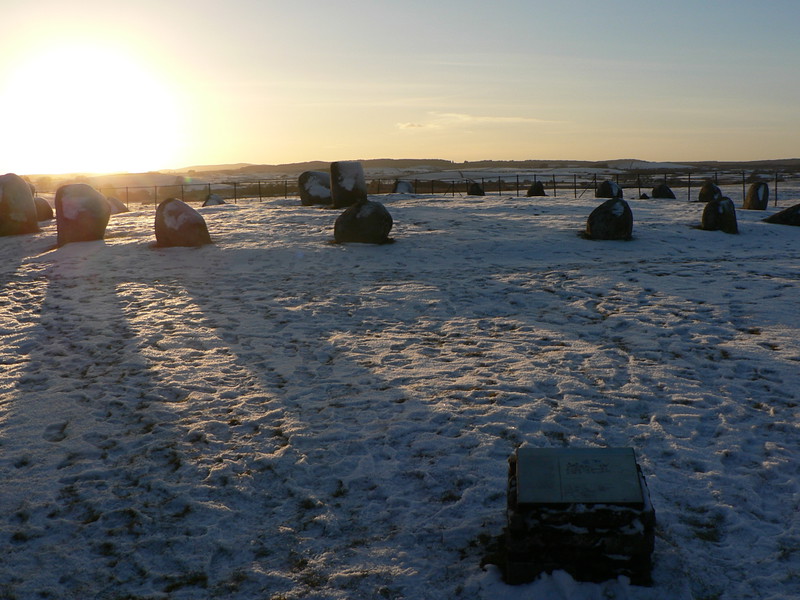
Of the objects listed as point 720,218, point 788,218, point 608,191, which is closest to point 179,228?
point 720,218

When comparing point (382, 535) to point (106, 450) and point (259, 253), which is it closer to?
point (106, 450)

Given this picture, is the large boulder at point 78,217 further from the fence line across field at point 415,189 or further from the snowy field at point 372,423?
the fence line across field at point 415,189

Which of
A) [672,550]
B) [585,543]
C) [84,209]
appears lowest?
[672,550]

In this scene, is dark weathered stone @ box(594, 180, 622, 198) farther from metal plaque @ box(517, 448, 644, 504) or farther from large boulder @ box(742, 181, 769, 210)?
metal plaque @ box(517, 448, 644, 504)

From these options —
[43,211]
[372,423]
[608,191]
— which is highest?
[43,211]

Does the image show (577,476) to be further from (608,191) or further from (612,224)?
(608,191)

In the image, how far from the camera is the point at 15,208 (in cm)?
2030

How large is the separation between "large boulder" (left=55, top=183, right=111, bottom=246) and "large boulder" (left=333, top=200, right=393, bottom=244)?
21.1 ft

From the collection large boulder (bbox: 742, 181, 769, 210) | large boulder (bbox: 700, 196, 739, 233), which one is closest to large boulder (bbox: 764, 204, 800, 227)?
large boulder (bbox: 700, 196, 739, 233)

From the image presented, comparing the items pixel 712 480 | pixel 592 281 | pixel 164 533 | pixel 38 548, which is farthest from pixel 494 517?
pixel 592 281

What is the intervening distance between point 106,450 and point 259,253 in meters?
10.3

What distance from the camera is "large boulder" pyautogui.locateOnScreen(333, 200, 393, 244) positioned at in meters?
16.5

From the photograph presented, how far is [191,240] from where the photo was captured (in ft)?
54.4

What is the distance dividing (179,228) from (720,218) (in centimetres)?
1383
